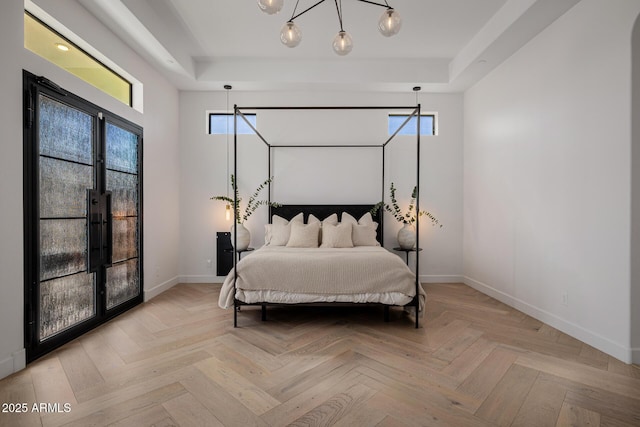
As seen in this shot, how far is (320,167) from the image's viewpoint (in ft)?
15.0

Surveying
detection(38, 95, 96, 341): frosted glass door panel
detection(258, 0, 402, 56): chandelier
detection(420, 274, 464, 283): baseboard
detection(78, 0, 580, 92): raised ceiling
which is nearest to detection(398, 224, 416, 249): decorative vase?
detection(420, 274, 464, 283): baseboard

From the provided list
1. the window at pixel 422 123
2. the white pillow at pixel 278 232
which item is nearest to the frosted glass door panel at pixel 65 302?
the white pillow at pixel 278 232

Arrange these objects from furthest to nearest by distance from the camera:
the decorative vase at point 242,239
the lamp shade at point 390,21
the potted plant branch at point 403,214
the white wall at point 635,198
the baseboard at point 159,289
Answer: the potted plant branch at point 403,214 → the decorative vase at point 242,239 → the baseboard at point 159,289 → the white wall at point 635,198 → the lamp shade at point 390,21

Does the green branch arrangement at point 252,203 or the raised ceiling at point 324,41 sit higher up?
the raised ceiling at point 324,41

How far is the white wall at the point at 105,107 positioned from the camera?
1.94 metres

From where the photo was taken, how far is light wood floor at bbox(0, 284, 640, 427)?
5.21 feet

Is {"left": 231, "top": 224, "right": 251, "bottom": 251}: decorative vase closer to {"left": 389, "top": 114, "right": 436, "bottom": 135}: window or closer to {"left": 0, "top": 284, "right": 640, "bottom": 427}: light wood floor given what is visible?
{"left": 0, "top": 284, "right": 640, "bottom": 427}: light wood floor

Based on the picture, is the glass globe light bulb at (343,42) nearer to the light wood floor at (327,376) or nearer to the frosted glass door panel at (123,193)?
the light wood floor at (327,376)

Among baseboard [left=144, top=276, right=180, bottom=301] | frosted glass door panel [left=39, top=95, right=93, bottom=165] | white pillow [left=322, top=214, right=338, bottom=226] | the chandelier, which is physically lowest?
baseboard [left=144, top=276, right=180, bottom=301]

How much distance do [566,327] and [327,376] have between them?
7.58 feet

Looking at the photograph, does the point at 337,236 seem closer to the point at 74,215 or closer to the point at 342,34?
the point at 342,34

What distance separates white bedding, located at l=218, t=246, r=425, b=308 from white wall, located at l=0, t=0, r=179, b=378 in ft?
4.79

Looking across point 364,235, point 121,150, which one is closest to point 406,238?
point 364,235

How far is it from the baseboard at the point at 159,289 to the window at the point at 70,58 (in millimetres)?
2314
